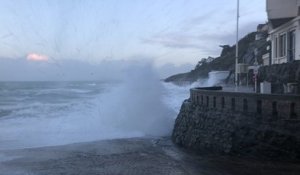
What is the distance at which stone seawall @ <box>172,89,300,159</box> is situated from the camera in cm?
1387

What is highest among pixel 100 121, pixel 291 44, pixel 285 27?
pixel 285 27

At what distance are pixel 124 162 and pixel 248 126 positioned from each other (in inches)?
159

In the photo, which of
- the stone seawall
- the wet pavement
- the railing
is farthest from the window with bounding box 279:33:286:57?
the wet pavement

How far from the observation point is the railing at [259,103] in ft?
45.6

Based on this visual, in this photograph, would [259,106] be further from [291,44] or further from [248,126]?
[291,44]

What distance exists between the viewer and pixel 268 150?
46.4ft

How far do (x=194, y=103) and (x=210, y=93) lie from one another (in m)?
2.46

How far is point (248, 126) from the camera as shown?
15.0 m

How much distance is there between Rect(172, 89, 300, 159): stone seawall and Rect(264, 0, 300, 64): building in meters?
6.19

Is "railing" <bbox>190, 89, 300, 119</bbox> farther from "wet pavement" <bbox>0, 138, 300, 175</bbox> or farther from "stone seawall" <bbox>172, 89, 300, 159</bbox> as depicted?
"wet pavement" <bbox>0, 138, 300, 175</bbox>

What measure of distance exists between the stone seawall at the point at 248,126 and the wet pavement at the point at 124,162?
52 centimetres

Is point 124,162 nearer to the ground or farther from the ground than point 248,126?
nearer to the ground

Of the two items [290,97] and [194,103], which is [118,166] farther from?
[194,103]

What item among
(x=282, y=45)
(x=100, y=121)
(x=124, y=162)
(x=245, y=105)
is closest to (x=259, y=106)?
(x=245, y=105)
